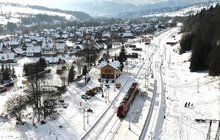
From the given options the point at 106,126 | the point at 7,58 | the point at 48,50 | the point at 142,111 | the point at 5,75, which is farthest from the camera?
the point at 48,50

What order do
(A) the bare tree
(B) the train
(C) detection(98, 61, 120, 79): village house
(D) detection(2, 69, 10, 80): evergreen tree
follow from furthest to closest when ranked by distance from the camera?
(D) detection(2, 69, 10, 80): evergreen tree, (C) detection(98, 61, 120, 79): village house, (B) the train, (A) the bare tree

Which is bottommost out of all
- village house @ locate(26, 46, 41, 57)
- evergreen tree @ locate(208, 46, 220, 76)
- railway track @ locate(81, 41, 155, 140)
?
railway track @ locate(81, 41, 155, 140)

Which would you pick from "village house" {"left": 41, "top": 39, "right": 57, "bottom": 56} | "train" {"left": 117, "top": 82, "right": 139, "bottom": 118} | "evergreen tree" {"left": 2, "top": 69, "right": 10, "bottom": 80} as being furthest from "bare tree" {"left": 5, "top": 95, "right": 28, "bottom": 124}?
"village house" {"left": 41, "top": 39, "right": 57, "bottom": 56}

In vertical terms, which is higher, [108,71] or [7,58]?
[108,71]

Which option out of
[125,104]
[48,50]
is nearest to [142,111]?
[125,104]

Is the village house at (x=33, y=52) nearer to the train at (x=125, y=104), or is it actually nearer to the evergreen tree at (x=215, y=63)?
the train at (x=125, y=104)

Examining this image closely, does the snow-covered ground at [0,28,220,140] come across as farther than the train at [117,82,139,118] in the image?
No

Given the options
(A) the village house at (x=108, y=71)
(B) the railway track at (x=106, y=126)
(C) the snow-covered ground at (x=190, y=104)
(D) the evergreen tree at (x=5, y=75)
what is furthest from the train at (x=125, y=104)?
(D) the evergreen tree at (x=5, y=75)

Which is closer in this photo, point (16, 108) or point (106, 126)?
point (106, 126)

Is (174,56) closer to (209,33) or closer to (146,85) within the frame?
(209,33)

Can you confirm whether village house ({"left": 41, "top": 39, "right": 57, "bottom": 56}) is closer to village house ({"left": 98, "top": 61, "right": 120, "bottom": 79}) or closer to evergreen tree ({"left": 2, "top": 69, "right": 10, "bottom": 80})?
evergreen tree ({"left": 2, "top": 69, "right": 10, "bottom": 80})

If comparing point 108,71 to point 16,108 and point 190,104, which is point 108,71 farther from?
point 16,108

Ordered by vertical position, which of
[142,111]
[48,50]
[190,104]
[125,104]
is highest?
[48,50]
